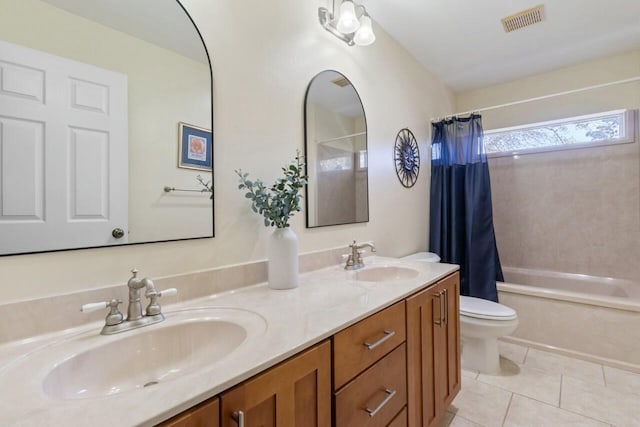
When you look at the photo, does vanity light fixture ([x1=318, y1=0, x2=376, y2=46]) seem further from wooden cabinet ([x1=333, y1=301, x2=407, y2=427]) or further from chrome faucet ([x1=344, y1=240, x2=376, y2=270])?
wooden cabinet ([x1=333, y1=301, x2=407, y2=427])

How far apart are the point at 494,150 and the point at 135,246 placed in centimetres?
342

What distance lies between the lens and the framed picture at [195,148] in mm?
1040

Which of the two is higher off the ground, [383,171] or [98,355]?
[383,171]

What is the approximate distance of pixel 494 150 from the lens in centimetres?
316

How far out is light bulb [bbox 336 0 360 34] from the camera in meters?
1.56

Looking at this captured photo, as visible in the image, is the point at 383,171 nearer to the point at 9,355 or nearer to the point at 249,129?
the point at 249,129

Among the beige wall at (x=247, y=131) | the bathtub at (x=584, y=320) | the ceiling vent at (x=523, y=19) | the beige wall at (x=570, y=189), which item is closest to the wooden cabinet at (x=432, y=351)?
the beige wall at (x=247, y=131)

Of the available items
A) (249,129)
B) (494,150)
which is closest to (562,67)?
(494,150)

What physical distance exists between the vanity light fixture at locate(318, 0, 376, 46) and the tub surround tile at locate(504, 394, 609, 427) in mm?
2189

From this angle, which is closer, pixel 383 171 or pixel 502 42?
pixel 383 171

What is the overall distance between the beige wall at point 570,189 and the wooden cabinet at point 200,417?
338 centimetres

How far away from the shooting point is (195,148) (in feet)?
3.51

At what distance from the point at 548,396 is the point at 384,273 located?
1.21 metres

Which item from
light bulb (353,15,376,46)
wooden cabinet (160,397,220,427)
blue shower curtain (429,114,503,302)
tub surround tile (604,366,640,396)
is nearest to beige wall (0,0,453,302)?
light bulb (353,15,376,46)
